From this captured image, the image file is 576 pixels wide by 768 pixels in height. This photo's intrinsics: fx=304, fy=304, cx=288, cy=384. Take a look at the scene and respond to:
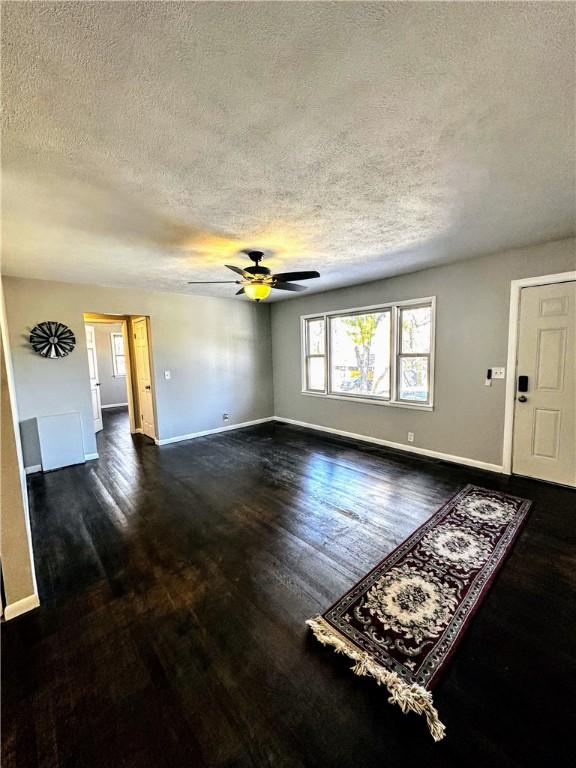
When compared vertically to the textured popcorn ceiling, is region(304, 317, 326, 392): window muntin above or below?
below

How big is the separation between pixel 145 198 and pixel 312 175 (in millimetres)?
1137

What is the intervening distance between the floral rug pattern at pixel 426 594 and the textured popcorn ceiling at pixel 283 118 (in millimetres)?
2625

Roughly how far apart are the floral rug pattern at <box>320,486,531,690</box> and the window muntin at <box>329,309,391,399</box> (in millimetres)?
2487

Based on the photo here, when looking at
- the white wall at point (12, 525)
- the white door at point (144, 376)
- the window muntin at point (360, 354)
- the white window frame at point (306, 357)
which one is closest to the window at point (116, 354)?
the white door at point (144, 376)

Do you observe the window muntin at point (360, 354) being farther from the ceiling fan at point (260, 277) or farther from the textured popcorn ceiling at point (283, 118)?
the textured popcorn ceiling at point (283, 118)

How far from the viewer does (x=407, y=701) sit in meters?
1.33

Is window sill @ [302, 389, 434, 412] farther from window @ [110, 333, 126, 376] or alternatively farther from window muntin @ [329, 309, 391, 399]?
window @ [110, 333, 126, 376]

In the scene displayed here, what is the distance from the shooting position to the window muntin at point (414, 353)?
4.31m

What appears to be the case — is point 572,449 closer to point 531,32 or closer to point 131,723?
point 531,32

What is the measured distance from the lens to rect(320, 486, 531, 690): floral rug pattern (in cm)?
158

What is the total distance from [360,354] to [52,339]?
183 inches

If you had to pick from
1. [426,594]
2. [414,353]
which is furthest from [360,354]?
[426,594]

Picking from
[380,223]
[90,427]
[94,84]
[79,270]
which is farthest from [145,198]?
[90,427]

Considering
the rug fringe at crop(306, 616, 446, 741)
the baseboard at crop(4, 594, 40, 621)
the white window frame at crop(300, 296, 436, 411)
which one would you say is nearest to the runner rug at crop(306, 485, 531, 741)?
the rug fringe at crop(306, 616, 446, 741)
